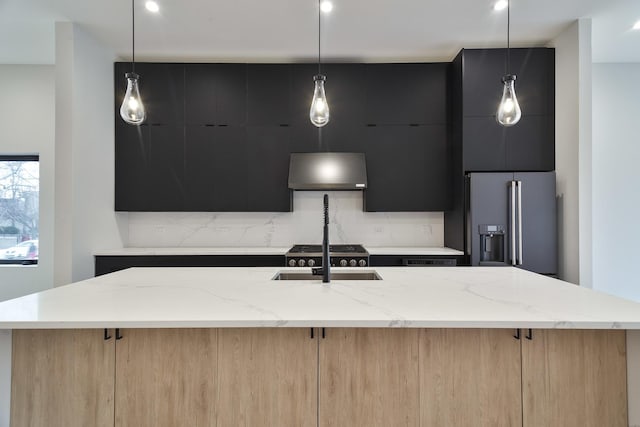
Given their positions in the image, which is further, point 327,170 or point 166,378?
point 327,170

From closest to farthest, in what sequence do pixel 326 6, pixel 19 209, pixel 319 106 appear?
pixel 319 106 < pixel 326 6 < pixel 19 209

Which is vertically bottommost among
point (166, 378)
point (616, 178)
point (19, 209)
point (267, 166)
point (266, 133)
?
point (166, 378)

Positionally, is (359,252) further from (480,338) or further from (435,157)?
(480,338)

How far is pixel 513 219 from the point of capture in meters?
3.04

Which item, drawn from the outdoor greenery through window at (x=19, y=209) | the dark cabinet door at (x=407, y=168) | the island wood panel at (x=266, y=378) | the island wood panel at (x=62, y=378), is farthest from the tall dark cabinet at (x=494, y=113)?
the outdoor greenery through window at (x=19, y=209)

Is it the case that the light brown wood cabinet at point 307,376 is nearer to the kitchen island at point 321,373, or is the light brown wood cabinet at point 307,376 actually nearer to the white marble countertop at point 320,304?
the kitchen island at point 321,373

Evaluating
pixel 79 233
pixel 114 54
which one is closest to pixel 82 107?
pixel 114 54

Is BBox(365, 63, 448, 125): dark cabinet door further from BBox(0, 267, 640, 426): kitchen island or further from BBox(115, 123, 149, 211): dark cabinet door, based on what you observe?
BBox(0, 267, 640, 426): kitchen island

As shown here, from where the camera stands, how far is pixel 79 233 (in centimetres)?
307

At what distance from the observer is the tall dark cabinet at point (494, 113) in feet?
10.8

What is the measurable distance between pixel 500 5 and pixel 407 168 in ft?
5.15

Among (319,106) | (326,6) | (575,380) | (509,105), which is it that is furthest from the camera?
(326,6)

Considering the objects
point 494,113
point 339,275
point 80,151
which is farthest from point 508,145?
point 80,151

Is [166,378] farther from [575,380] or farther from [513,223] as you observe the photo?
[513,223]
